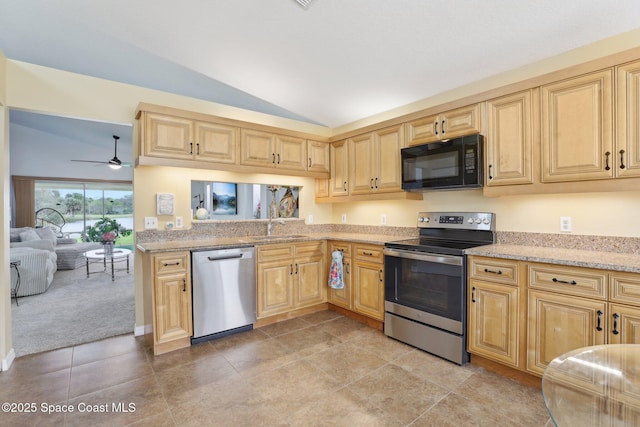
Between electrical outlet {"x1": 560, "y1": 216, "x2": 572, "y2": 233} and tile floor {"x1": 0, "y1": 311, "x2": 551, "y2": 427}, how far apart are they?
1.22 m

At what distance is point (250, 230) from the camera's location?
12.1ft

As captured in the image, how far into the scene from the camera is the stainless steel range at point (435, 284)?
2.38 m

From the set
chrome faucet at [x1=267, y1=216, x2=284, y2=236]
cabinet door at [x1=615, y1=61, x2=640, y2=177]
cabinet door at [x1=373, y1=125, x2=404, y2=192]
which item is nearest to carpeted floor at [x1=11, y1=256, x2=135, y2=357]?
chrome faucet at [x1=267, y1=216, x2=284, y2=236]

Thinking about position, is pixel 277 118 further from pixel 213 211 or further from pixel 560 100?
pixel 560 100

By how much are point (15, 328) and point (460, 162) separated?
15.4 ft

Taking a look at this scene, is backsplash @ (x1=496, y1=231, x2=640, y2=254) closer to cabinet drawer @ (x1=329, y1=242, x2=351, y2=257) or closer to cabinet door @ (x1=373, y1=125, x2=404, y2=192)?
cabinet door @ (x1=373, y1=125, x2=404, y2=192)

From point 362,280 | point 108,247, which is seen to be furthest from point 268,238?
point 108,247

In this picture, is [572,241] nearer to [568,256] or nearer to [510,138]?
[568,256]

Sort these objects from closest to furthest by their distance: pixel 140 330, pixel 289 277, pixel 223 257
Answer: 1. pixel 223 257
2. pixel 140 330
3. pixel 289 277

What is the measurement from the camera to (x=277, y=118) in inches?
153

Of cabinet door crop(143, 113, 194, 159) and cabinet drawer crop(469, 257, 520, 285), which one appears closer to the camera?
cabinet drawer crop(469, 257, 520, 285)

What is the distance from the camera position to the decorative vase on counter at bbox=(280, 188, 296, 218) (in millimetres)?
3987

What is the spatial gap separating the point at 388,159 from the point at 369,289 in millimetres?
1412

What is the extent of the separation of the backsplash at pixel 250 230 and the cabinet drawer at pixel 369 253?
0.36 m
